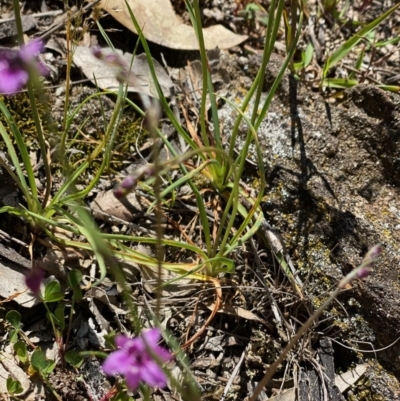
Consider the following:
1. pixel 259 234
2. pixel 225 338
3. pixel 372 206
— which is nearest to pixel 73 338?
pixel 225 338

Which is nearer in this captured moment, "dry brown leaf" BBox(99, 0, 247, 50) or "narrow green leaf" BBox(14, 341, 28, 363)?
"narrow green leaf" BBox(14, 341, 28, 363)

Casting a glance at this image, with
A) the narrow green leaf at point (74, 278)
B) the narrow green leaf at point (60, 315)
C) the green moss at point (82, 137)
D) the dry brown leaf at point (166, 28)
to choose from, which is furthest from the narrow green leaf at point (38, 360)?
the dry brown leaf at point (166, 28)

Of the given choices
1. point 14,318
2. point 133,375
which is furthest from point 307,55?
point 133,375

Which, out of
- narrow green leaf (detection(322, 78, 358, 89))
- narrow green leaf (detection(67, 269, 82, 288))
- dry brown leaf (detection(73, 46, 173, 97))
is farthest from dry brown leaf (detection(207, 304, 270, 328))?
narrow green leaf (detection(322, 78, 358, 89))

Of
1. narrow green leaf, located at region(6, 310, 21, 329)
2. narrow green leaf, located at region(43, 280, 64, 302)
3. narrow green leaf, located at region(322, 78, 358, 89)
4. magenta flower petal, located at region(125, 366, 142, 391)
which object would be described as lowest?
narrow green leaf, located at region(6, 310, 21, 329)

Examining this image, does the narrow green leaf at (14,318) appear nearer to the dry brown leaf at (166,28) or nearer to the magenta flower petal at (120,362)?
the magenta flower petal at (120,362)

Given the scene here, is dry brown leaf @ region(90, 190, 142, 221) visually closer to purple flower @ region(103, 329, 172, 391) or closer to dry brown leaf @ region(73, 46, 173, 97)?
dry brown leaf @ region(73, 46, 173, 97)

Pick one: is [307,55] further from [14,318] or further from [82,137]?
[14,318]
